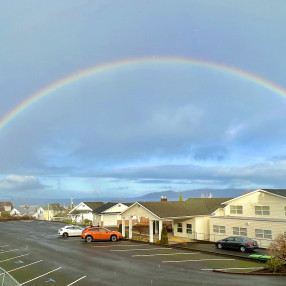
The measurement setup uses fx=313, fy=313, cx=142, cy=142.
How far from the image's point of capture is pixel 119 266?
22906 mm

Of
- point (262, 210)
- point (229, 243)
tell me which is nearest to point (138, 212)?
point (229, 243)

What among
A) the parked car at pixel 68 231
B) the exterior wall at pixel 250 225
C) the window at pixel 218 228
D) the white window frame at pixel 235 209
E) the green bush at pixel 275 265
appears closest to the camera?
the green bush at pixel 275 265

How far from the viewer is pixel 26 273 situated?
20.6 m

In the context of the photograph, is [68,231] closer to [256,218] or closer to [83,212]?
[256,218]

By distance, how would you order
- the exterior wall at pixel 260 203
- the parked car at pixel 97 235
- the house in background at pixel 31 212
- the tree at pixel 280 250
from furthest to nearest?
the house in background at pixel 31 212
the parked car at pixel 97 235
the exterior wall at pixel 260 203
the tree at pixel 280 250

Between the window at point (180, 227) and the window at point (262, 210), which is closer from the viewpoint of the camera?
the window at point (262, 210)

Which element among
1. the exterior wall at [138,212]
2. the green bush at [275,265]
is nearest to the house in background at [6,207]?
the exterior wall at [138,212]

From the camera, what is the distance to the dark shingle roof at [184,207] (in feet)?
131

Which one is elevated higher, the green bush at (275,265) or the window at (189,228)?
the window at (189,228)

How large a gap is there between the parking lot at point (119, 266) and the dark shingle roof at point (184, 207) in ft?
25.5

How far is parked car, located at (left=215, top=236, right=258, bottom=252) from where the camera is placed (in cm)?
3052

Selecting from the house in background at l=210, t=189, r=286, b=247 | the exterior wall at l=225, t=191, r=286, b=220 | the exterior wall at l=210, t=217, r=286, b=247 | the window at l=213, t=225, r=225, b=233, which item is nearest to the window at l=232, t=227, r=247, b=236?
the house in background at l=210, t=189, r=286, b=247

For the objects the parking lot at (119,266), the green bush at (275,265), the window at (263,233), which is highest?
the window at (263,233)

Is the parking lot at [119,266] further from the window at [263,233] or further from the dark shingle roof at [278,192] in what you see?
the dark shingle roof at [278,192]
